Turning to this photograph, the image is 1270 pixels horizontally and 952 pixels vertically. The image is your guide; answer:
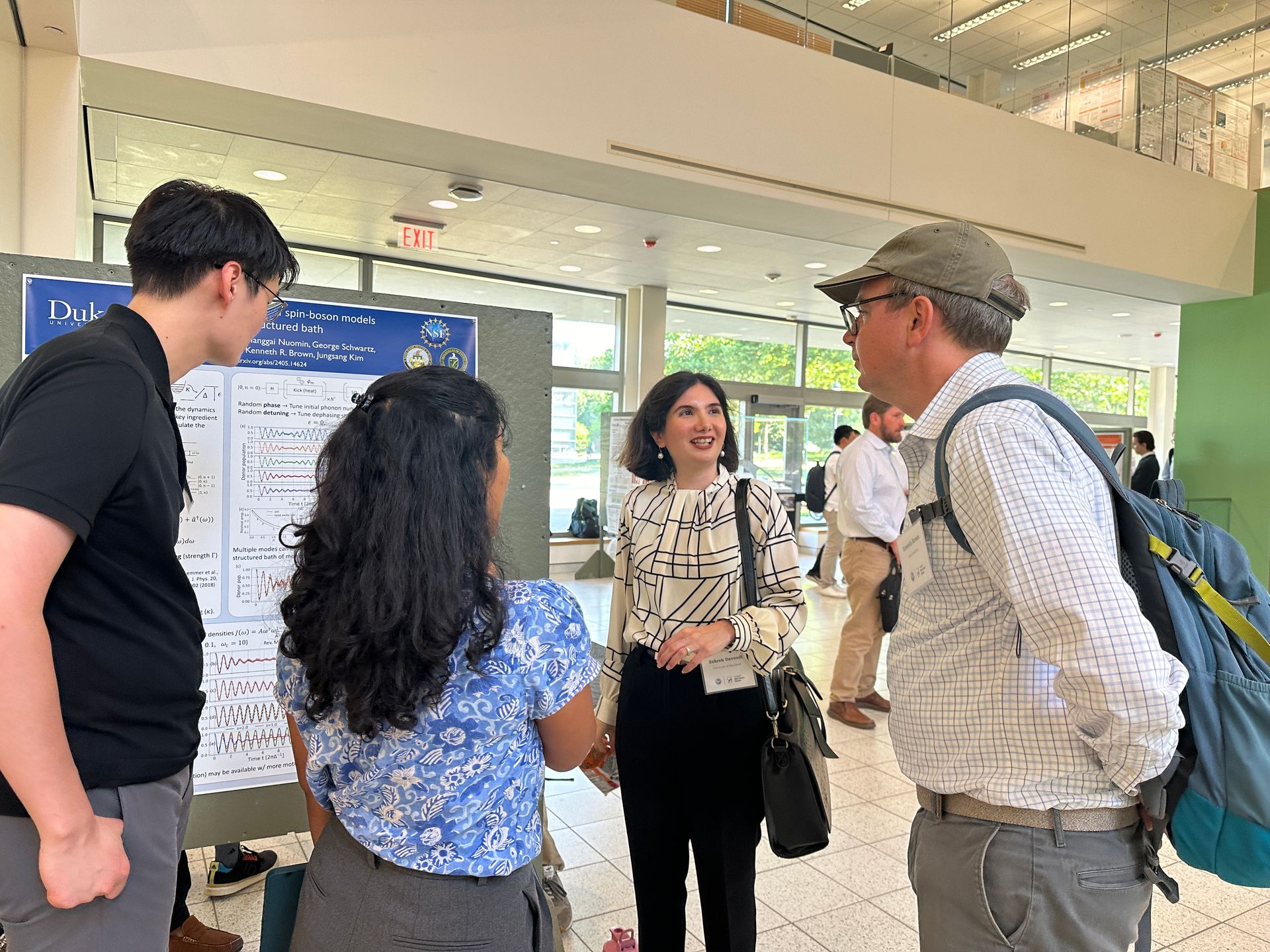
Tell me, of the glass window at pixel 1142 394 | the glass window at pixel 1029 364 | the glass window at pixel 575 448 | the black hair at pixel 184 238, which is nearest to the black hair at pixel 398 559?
the black hair at pixel 184 238

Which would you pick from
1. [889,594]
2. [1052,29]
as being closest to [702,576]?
[889,594]

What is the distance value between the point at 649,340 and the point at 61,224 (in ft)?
23.6

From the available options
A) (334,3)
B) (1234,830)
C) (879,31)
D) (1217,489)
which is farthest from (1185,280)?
(1234,830)

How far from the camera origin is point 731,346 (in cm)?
1210

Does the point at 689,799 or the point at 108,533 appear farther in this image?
the point at 689,799

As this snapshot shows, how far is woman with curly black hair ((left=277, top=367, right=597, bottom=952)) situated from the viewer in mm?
1123

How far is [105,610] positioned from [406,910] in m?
0.57

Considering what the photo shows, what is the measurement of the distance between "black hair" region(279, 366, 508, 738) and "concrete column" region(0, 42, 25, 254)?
3.23m

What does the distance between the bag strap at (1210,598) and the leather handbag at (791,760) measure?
0.99m

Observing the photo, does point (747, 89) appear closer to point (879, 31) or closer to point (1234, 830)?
point (879, 31)

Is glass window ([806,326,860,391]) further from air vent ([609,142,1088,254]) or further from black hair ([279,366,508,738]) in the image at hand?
black hair ([279,366,508,738])

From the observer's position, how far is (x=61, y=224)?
11.9 feet

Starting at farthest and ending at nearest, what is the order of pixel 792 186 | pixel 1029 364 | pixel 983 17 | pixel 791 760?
1. pixel 1029 364
2. pixel 983 17
3. pixel 792 186
4. pixel 791 760

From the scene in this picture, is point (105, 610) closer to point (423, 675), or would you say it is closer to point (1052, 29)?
point (423, 675)
